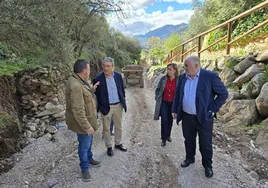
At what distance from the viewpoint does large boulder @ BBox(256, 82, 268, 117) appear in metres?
4.58

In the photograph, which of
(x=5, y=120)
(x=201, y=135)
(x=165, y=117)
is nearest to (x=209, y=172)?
(x=201, y=135)

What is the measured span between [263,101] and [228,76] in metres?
1.77

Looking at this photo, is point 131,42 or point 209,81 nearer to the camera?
point 209,81

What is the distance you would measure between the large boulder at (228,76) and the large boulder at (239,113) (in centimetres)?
108

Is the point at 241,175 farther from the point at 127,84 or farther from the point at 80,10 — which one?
the point at 127,84

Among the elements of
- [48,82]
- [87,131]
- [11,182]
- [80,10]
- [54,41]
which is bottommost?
[11,182]

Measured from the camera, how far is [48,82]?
5684 mm

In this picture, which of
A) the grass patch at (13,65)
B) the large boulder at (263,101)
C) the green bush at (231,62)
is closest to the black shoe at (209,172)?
the large boulder at (263,101)

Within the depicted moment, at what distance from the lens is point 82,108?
9.60 feet

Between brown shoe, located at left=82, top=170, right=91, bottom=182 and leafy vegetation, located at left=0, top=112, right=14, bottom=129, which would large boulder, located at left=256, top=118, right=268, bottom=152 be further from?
leafy vegetation, located at left=0, top=112, right=14, bottom=129

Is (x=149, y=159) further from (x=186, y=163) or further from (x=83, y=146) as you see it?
(x=83, y=146)

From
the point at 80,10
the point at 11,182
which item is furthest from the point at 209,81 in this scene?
the point at 80,10

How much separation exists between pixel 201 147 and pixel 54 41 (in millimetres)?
3577

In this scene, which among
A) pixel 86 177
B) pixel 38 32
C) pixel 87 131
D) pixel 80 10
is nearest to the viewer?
pixel 87 131
